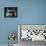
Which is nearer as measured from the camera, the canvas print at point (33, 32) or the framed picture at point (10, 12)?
the canvas print at point (33, 32)

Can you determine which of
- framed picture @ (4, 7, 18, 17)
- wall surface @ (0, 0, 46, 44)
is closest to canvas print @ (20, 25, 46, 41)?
wall surface @ (0, 0, 46, 44)

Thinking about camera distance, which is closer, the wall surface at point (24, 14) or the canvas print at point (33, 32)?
the canvas print at point (33, 32)

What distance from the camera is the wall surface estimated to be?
417cm

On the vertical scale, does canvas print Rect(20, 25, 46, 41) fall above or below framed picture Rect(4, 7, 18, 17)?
below

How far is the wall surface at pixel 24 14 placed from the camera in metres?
4.17

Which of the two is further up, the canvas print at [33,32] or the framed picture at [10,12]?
the framed picture at [10,12]

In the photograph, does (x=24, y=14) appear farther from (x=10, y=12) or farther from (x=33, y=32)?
(x=33, y=32)

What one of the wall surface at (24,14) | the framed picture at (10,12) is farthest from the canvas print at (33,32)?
the framed picture at (10,12)

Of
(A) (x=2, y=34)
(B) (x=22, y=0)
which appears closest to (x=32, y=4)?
(B) (x=22, y=0)

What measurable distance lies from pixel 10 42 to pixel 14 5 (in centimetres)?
119

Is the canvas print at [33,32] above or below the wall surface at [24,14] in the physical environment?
below

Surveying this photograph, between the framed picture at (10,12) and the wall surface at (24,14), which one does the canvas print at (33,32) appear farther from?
the framed picture at (10,12)

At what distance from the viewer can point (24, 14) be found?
4.21m

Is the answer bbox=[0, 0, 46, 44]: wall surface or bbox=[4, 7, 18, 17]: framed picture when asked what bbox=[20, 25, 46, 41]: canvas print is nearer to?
bbox=[0, 0, 46, 44]: wall surface
